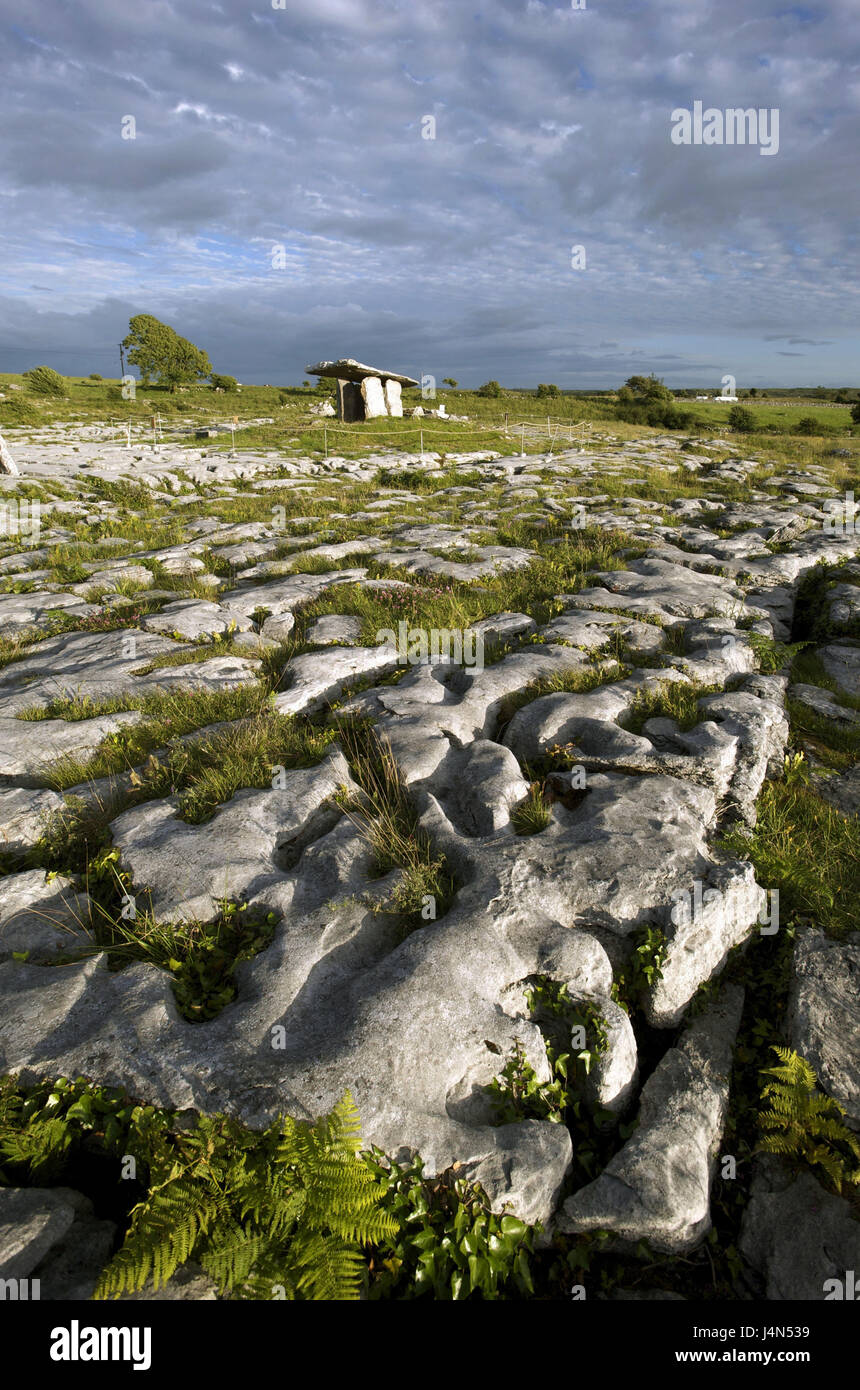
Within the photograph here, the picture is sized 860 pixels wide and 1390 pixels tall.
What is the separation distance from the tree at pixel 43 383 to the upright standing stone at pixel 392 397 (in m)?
40.2

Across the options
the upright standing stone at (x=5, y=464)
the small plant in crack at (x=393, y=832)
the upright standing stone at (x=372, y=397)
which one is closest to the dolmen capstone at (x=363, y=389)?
the upright standing stone at (x=372, y=397)

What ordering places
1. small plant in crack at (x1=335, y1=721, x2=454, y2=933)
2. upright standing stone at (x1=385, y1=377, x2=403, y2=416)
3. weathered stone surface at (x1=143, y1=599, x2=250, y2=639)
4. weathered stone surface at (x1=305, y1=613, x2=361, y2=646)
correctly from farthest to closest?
upright standing stone at (x1=385, y1=377, x2=403, y2=416), weathered stone surface at (x1=143, y1=599, x2=250, y2=639), weathered stone surface at (x1=305, y1=613, x2=361, y2=646), small plant in crack at (x1=335, y1=721, x2=454, y2=933)

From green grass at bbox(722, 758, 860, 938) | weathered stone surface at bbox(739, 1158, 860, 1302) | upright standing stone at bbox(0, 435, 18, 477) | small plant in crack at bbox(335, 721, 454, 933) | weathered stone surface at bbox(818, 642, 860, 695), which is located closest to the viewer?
weathered stone surface at bbox(739, 1158, 860, 1302)

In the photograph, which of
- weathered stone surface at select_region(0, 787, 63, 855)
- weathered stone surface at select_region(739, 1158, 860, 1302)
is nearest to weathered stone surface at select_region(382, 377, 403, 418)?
weathered stone surface at select_region(0, 787, 63, 855)

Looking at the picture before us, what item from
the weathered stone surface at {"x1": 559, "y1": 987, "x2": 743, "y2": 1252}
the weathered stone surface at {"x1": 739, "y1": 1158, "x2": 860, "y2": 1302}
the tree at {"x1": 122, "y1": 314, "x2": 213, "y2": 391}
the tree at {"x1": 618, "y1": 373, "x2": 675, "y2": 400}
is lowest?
the weathered stone surface at {"x1": 739, "y1": 1158, "x2": 860, "y2": 1302}

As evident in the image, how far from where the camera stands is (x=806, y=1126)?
353 centimetres

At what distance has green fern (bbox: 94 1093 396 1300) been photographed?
8.96ft

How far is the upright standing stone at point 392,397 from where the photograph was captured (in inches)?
1576

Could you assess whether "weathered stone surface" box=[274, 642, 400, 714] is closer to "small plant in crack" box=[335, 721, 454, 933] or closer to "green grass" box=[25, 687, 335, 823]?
"green grass" box=[25, 687, 335, 823]

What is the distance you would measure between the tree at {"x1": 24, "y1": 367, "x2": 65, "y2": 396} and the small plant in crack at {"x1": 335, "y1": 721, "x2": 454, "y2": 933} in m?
71.1

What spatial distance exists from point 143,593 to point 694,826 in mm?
10443

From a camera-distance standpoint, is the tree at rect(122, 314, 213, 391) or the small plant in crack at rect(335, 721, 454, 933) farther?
the tree at rect(122, 314, 213, 391)

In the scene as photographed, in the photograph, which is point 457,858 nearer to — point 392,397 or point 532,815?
point 532,815
